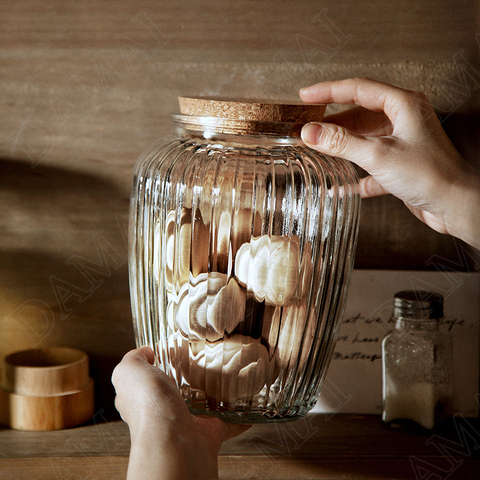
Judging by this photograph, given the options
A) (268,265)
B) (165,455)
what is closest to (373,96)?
(268,265)

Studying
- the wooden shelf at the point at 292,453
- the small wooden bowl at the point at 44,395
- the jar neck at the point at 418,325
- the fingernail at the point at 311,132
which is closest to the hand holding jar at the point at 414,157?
the fingernail at the point at 311,132

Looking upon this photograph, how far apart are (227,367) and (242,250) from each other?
0.10 meters

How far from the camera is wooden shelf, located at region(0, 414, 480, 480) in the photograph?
1.66 ft

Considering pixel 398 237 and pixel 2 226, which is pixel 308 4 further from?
pixel 2 226

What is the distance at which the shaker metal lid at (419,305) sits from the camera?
53 cm

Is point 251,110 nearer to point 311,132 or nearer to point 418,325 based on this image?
point 311,132

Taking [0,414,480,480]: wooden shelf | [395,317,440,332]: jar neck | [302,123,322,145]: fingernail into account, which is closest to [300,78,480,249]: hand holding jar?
[302,123,322,145]: fingernail

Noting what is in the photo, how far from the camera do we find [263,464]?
0.52m

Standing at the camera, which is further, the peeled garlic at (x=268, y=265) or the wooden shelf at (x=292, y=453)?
the wooden shelf at (x=292, y=453)

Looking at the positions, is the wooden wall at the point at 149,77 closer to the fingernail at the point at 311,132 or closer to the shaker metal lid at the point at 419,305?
the shaker metal lid at the point at 419,305

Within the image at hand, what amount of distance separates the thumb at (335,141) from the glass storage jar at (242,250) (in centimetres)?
1

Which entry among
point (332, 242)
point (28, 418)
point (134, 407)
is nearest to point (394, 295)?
point (332, 242)

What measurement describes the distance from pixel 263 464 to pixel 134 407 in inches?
7.1

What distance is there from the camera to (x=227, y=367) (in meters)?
0.42
